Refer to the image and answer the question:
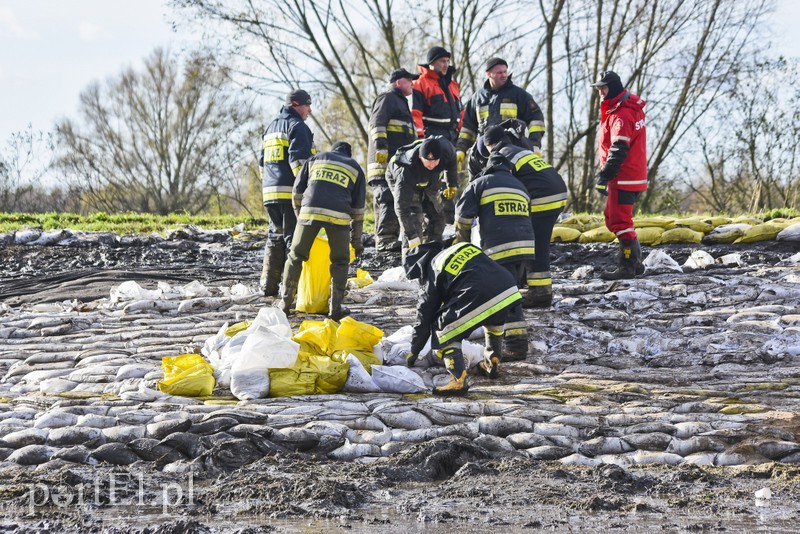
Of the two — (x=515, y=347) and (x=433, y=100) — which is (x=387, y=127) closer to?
(x=433, y=100)

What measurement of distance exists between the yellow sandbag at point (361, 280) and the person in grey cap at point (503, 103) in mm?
2042

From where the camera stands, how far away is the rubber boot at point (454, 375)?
18.2 ft

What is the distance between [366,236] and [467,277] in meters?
6.30

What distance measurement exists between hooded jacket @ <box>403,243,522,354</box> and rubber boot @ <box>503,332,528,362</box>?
55 cm

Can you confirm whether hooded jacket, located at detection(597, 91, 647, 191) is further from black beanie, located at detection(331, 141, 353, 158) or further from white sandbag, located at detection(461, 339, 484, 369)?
white sandbag, located at detection(461, 339, 484, 369)

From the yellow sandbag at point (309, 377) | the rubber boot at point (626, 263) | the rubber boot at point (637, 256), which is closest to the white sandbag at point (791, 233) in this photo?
the rubber boot at point (637, 256)

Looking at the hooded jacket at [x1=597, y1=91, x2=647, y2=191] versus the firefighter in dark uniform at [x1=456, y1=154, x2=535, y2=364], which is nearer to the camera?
the firefighter in dark uniform at [x1=456, y1=154, x2=535, y2=364]

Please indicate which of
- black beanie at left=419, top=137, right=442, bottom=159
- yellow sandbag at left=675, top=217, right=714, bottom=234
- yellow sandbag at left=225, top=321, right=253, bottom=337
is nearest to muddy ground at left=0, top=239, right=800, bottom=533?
yellow sandbag at left=225, top=321, right=253, bottom=337

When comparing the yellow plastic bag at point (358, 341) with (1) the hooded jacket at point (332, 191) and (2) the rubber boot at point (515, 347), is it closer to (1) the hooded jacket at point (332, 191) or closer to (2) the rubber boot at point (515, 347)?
(2) the rubber boot at point (515, 347)

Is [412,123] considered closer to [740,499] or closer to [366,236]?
[366,236]

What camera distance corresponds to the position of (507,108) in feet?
30.0

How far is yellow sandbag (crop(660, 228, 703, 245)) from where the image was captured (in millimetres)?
10844

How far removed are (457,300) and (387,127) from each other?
14.6 ft
